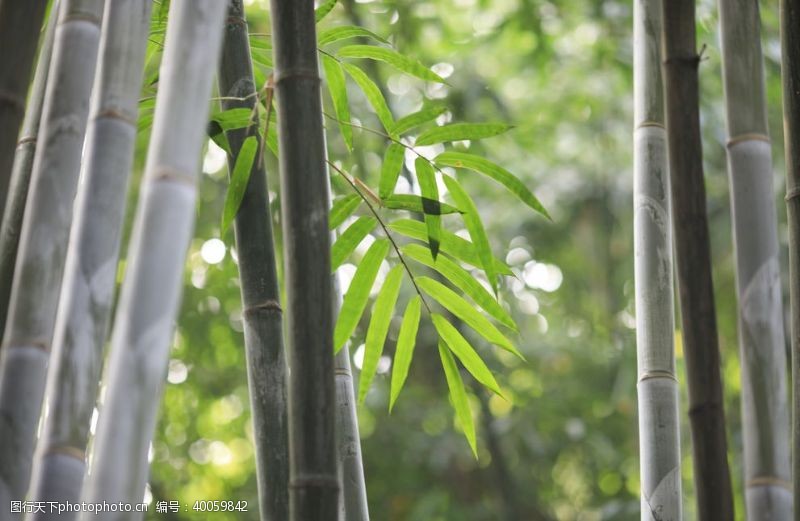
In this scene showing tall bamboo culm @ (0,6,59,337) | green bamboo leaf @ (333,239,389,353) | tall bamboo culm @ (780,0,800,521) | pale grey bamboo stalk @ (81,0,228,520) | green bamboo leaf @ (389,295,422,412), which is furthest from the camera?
green bamboo leaf @ (389,295,422,412)

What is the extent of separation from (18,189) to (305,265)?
1.56 ft

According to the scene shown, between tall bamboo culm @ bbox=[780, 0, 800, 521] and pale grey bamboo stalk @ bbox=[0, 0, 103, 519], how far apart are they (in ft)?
2.35

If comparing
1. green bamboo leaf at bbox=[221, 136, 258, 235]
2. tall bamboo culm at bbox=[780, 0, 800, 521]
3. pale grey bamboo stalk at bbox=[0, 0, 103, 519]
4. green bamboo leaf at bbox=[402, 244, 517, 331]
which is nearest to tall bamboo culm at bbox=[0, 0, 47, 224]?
pale grey bamboo stalk at bbox=[0, 0, 103, 519]

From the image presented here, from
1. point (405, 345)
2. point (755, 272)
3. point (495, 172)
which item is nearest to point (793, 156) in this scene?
point (755, 272)

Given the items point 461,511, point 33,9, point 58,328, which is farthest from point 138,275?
point 461,511

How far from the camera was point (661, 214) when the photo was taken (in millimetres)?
1254

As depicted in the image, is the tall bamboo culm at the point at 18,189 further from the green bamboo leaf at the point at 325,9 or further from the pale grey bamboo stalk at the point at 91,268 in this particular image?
the green bamboo leaf at the point at 325,9

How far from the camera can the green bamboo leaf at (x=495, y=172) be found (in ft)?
3.85

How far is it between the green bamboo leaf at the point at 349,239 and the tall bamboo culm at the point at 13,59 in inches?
17.8

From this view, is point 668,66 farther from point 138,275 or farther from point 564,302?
point 564,302

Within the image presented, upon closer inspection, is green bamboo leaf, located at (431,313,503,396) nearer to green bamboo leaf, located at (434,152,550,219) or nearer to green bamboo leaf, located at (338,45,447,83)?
green bamboo leaf, located at (434,152,550,219)

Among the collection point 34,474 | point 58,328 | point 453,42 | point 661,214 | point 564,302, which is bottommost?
point 34,474

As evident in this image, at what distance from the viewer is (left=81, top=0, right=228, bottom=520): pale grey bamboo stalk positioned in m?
0.77

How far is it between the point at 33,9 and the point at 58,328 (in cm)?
30
